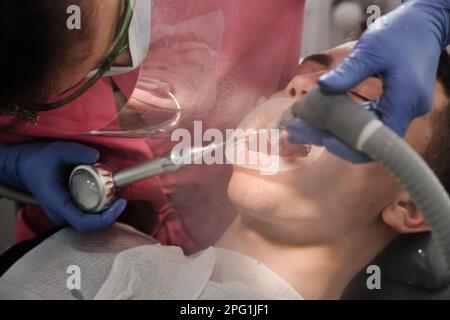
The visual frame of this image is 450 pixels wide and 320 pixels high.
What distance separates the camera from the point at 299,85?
39.8 inches

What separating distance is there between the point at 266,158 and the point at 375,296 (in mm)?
333

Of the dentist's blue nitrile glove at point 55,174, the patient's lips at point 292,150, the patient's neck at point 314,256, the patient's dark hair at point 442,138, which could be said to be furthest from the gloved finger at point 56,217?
the patient's dark hair at point 442,138

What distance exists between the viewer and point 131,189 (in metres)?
1.18

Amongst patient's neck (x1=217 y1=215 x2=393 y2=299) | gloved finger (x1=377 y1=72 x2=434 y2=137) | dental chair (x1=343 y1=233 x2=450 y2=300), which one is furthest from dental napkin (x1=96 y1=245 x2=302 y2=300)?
gloved finger (x1=377 y1=72 x2=434 y2=137)

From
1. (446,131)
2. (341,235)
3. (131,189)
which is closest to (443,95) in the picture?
(446,131)

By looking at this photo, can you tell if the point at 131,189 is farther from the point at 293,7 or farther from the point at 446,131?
the point at 446,131

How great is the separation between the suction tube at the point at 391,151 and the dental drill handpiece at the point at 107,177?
0.31 meters

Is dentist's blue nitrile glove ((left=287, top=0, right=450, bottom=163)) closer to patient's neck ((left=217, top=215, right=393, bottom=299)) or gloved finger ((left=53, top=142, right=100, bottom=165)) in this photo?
patient's neck ((left=217, top=215, right=393, bottom=299))

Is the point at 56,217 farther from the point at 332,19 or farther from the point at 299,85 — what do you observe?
the point at 332,19

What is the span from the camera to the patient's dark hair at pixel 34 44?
0.86 meters

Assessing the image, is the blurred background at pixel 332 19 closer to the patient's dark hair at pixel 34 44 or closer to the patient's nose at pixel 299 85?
the patient's nose at pixel 299 85

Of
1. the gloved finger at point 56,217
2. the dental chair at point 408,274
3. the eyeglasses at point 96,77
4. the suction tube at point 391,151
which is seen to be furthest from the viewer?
the gloved finger at point 56,217

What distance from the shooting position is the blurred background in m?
1.03

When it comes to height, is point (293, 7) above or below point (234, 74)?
above
